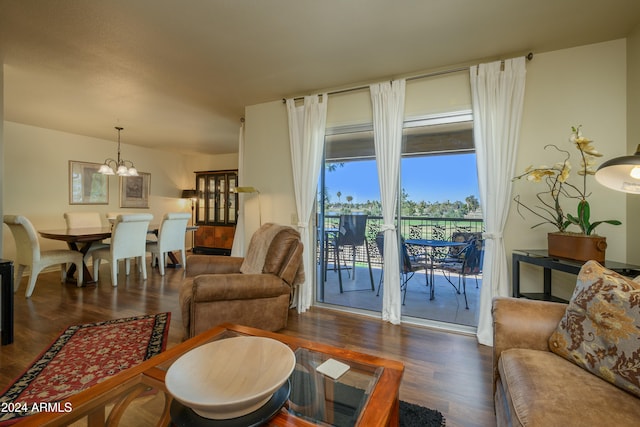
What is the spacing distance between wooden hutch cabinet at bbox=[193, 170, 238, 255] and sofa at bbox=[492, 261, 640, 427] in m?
5.87

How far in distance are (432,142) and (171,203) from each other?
6255 mm

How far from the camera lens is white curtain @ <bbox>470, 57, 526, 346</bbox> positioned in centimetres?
240

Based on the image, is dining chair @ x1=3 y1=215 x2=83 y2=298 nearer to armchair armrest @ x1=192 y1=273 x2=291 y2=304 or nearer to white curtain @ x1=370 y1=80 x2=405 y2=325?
armchair armrest @ x1=192 y1=273 x2=291 y2=304

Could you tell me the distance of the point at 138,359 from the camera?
2.09 metres

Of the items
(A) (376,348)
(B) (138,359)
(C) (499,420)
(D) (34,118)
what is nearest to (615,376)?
(C) (499,420)

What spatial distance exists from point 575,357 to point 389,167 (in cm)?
200

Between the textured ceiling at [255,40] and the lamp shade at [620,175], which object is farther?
the textured ceiling at [255,40]

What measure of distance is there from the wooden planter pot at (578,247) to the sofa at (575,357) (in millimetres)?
680

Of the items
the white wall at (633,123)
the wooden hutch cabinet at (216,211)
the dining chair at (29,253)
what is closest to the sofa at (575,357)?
the white wall at (633,123)

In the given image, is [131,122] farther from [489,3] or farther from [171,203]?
[489,3]

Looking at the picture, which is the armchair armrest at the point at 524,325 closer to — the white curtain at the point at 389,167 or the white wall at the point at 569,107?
the white wall at the point at 569,107

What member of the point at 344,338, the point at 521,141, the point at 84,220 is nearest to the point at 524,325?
the point at 344,338

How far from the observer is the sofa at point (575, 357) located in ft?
3.08

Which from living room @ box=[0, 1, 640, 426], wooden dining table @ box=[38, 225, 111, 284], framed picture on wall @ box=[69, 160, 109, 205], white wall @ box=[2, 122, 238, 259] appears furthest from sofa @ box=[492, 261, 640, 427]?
framed picture on wall @ box=[69, 160, 109, 205]
